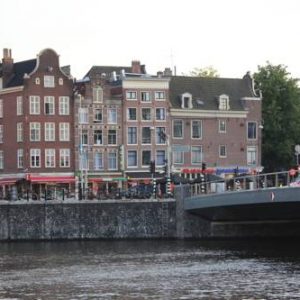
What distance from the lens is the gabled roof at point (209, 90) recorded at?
116750 millimetres

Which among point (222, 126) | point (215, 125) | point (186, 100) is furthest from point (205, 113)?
point (222, 126)

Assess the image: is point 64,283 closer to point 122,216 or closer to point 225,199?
point 225,199

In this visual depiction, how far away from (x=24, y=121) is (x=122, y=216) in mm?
26300

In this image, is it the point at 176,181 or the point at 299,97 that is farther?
the point at 299,97

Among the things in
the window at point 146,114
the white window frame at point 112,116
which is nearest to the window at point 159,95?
the window at point 146,114

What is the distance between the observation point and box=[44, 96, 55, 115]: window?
109m

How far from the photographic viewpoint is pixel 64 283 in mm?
55156

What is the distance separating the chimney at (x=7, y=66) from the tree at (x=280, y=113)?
28360 mm

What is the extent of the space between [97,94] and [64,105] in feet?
12.3

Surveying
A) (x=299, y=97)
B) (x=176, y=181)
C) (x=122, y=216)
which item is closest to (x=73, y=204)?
(x=122, y=216)

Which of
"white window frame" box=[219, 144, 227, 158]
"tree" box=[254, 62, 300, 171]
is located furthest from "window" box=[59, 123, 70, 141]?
"tree" box=[254, 62, 300, 171]

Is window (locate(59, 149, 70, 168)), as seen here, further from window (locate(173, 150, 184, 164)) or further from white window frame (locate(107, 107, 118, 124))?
window (locate(173, 150, 184, 164))

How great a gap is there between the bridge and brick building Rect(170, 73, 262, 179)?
96.1ft

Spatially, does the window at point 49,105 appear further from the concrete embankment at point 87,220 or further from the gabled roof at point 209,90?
the concrete embankment at point 87,220
